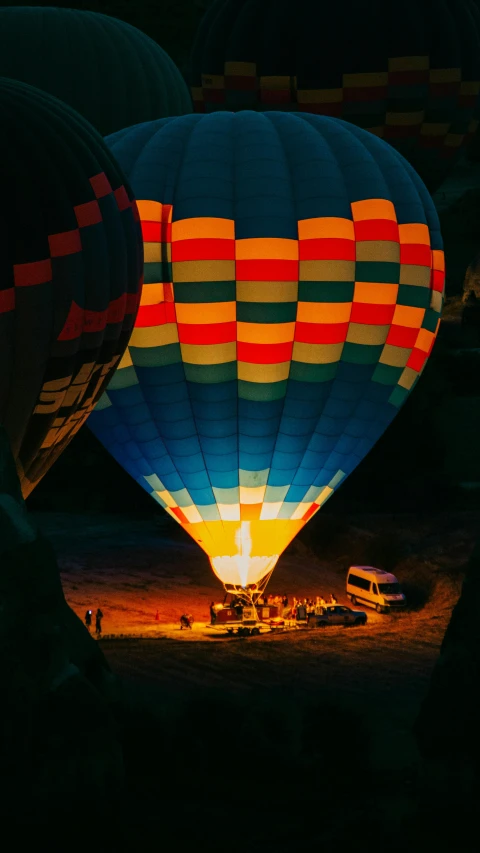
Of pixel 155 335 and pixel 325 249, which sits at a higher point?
pixel 325 249

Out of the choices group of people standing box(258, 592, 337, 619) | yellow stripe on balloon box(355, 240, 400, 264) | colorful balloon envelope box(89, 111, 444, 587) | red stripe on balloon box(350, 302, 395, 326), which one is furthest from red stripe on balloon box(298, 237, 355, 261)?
group of people standing box(258, 592, 337, 619)

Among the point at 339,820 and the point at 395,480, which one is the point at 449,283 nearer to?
the point at 395,480

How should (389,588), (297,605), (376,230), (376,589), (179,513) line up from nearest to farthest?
(376,230), (179,513), (297,605), (376,589), (389,588)

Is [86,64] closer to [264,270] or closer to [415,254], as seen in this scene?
[415,254]

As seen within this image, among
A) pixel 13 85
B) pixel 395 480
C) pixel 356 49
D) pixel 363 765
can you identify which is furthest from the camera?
pixel 395 480

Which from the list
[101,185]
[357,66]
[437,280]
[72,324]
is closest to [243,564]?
[437,280]

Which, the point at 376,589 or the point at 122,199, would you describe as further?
the point at 376,589

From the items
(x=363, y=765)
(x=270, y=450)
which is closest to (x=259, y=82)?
(x=270, y=450)
